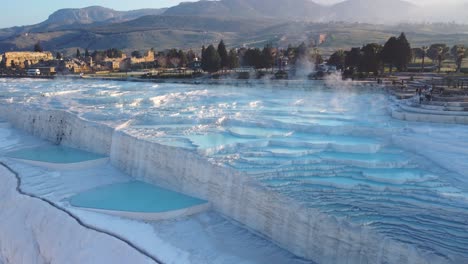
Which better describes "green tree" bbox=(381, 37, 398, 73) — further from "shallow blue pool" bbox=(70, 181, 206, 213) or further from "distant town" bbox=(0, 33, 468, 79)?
"shallow blue pool" bbox=(70, 181, 206, 213)

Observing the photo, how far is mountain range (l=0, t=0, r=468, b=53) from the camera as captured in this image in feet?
221

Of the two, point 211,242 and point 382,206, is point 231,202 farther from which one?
point 382,206

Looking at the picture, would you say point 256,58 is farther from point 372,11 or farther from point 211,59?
point 372,11

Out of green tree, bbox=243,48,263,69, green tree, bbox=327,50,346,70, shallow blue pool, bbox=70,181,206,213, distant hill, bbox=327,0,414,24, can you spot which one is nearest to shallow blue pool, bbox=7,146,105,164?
shallow blue pool, bbox=70,181,206,213

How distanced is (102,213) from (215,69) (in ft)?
52.9

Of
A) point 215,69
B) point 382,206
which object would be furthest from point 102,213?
point 215,69

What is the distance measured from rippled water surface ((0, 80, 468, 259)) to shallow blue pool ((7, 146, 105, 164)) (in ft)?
2.97

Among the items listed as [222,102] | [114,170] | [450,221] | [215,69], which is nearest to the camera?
[450,221]

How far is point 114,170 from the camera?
814 centimetres

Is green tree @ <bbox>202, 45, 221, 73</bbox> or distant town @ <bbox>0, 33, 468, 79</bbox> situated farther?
green tree @ <bbox>202, 45, 221, 73</bbox>

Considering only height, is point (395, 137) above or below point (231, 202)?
above

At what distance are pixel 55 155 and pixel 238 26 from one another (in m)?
79.5

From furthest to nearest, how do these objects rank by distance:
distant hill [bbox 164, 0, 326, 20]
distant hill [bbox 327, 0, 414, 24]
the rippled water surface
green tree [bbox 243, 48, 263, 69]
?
distant hill [bbox 164, 0, 326, 20]
distant hill [bbox 327, 0, 414, 24]
green tree [bbox 243, 48, 263, 69]
the rippled water surface

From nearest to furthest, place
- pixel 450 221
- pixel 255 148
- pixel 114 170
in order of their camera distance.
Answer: pixel 450 221, pixel 255 148, pixel 114 170
